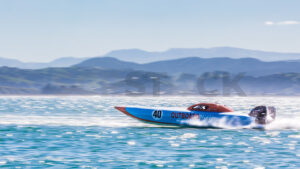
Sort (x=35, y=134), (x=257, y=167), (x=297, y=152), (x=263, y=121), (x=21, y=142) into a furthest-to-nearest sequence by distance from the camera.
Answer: (x=263, y=121), (x=35, y=134), (x=21, y=142), (x=297, y=152), (x=257, y=167)

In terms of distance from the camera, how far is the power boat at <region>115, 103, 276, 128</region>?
32.4m

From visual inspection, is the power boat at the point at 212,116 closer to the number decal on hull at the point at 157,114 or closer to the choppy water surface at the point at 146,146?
the number decal on hull at the point at 157,114

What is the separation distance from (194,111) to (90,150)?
39.6ft

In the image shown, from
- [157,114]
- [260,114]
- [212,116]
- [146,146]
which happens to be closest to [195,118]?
[212,116]

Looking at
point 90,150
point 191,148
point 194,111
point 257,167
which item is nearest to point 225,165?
point 257,167

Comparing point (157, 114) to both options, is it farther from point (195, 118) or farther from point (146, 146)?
point (146, 146)

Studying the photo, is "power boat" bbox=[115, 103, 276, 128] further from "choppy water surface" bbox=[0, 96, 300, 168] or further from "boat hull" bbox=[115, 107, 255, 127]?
"choppy water surface" bbox=[0, 96, 300, 168]

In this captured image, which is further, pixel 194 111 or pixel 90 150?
pixel 194 111

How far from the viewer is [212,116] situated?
33.0 meters

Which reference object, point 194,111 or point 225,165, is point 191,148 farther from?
point 194,111

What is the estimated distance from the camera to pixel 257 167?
19.1m

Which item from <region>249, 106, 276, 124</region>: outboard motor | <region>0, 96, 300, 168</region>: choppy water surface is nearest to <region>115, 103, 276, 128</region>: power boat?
<region>249, 106, 276, 124</region>: outboard motor

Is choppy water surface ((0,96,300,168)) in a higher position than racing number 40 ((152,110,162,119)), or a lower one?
lower

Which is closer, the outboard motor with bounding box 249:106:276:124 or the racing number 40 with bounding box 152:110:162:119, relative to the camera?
the outboard motor with bounding box 249:106:276:124
